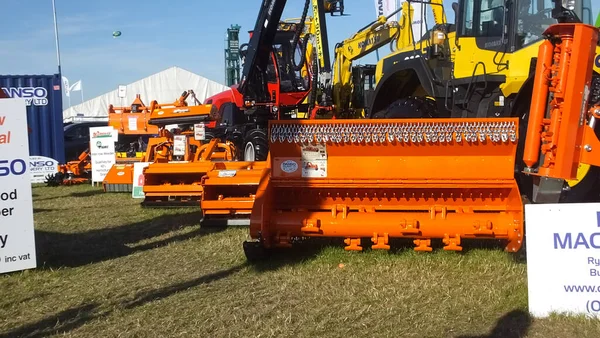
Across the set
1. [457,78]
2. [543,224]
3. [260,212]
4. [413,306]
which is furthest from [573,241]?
[457,78]

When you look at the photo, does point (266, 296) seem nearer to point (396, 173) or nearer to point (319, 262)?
point (319, 262)

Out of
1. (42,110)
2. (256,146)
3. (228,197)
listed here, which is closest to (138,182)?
(256,146)

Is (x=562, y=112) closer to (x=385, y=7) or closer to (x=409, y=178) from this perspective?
(x=409, y=178)

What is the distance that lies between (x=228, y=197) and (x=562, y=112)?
3.92 m

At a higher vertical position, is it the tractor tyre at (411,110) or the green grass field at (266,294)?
the tractor tyre at (411,110)

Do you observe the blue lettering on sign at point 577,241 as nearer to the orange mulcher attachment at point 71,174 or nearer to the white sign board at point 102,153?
the white sign board at point 102,153

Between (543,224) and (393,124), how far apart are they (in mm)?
1724

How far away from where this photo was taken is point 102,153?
527 inches

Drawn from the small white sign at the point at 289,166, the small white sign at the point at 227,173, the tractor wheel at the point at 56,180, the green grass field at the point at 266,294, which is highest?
the small white sign at the point at 289,166

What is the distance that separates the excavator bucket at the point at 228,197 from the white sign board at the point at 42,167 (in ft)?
30.5

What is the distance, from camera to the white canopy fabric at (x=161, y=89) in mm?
33188

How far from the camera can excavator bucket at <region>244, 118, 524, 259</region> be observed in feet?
17.1

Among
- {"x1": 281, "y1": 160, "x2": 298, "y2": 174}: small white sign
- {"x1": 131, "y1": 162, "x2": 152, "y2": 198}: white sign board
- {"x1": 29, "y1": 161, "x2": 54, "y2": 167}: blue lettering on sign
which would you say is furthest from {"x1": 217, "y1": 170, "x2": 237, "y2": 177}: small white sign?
{"x1": 29, "y1": 161, "x2": 54, "y2": 167}: blue lettering on sign

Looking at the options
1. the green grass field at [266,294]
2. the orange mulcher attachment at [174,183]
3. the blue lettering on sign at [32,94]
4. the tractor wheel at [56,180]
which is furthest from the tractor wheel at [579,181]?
the blue lettering on sign at [32,94]
